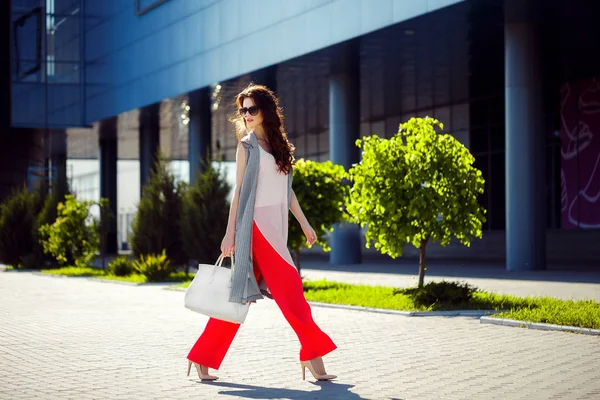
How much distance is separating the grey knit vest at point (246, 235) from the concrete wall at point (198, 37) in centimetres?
1616

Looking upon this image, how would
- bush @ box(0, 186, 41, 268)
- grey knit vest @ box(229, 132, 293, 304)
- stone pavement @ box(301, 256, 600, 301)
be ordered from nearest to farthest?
1. grey knit vest @ box(229, 132, 293, 304)
2. stone pavement @ box(301, 256, 600, 301)
3. bush @ box(0, 186, 41, 268)

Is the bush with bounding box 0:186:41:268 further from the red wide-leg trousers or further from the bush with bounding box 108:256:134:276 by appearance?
the red wide-leg trousers

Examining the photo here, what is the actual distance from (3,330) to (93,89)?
35.8 m

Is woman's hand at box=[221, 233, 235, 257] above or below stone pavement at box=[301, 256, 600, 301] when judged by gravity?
above

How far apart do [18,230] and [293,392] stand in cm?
2803

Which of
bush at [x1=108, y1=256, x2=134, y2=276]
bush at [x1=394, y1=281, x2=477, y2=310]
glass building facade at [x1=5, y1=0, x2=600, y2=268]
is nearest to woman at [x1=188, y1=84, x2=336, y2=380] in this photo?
bush at [x1=394, y1=281, x2=477, y2=310]

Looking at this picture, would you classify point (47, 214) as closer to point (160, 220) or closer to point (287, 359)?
point (160, 220)

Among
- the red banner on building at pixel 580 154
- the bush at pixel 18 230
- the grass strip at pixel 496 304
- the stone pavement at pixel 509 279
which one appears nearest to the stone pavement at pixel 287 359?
the grass strip at pixel 496 304

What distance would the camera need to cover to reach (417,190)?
15086 millimetres

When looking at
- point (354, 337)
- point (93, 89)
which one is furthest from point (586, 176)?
point (354, 337)

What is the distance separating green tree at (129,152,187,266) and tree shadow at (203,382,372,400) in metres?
17.7

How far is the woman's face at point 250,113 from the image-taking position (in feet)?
26.3

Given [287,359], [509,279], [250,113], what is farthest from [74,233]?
[250,113]

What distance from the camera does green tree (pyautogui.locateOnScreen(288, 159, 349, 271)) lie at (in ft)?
61.3
